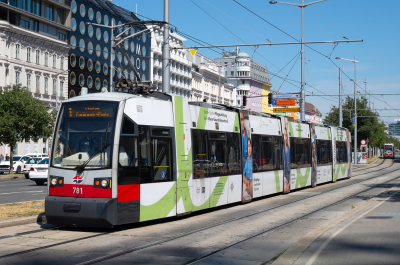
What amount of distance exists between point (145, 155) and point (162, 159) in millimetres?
674

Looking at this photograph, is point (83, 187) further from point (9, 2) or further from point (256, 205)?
point (9, 2)

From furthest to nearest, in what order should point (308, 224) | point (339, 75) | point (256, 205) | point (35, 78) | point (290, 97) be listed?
point (35, 78)
point (339, 75)
point (290, 97)
point (256, 205)
point (308, 224)

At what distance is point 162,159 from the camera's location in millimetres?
12250

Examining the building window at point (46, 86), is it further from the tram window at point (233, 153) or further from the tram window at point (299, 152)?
the tram window at point (233, 153)

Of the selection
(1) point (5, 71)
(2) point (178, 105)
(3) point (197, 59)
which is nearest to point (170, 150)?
(2) point (178, 105)

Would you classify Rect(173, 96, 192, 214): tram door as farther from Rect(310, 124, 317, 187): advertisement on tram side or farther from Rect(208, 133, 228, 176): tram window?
Rect(310, 124, 317, 187): advertisement on tram side

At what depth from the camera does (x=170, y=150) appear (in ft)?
41.3

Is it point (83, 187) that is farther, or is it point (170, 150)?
point (170, 150)

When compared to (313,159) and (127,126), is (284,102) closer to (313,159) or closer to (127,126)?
(313,159)

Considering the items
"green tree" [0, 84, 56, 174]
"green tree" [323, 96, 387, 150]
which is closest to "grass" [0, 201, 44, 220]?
"green tree" [0, 84, 56, 174]

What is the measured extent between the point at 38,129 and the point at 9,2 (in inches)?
741

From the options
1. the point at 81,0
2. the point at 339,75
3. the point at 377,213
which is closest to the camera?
the point at 377,213

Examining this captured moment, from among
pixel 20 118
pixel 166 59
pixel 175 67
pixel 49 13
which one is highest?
pixel 49 13

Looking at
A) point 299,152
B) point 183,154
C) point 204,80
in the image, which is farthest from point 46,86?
point 183,154
